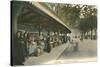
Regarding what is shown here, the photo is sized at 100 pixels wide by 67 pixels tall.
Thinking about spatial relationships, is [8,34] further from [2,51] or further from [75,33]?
[75,33]

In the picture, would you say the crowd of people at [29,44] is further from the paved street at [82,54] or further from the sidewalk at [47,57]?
the paved street at [82,54]

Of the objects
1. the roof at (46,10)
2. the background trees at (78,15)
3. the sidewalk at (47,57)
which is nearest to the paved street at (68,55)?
the sidewalk at (47,57)

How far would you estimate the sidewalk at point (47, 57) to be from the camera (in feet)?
6.40

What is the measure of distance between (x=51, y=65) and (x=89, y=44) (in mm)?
496

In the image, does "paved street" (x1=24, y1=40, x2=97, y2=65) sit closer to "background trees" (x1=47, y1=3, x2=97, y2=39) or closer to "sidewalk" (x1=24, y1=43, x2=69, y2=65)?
"sidewalk" (x1=24, y1=43, x2=69, y2=65)

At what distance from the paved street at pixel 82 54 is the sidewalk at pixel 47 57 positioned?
0.05m

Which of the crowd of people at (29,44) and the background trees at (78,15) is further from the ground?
the background trees at (78,15)

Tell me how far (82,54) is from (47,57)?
408 millimetres

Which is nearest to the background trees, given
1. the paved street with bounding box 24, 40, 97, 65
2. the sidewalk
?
the paved street with bounding box 24, 40, 97, 65

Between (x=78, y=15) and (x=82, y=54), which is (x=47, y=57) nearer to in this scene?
(x=82, y=54)

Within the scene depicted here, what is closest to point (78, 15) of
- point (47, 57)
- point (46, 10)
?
point (46, 10)

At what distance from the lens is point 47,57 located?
1989mm

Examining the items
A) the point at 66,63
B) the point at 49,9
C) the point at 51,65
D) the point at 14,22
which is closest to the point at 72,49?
the point at 66,63

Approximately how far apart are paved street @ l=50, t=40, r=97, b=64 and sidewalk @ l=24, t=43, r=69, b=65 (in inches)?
1.9
